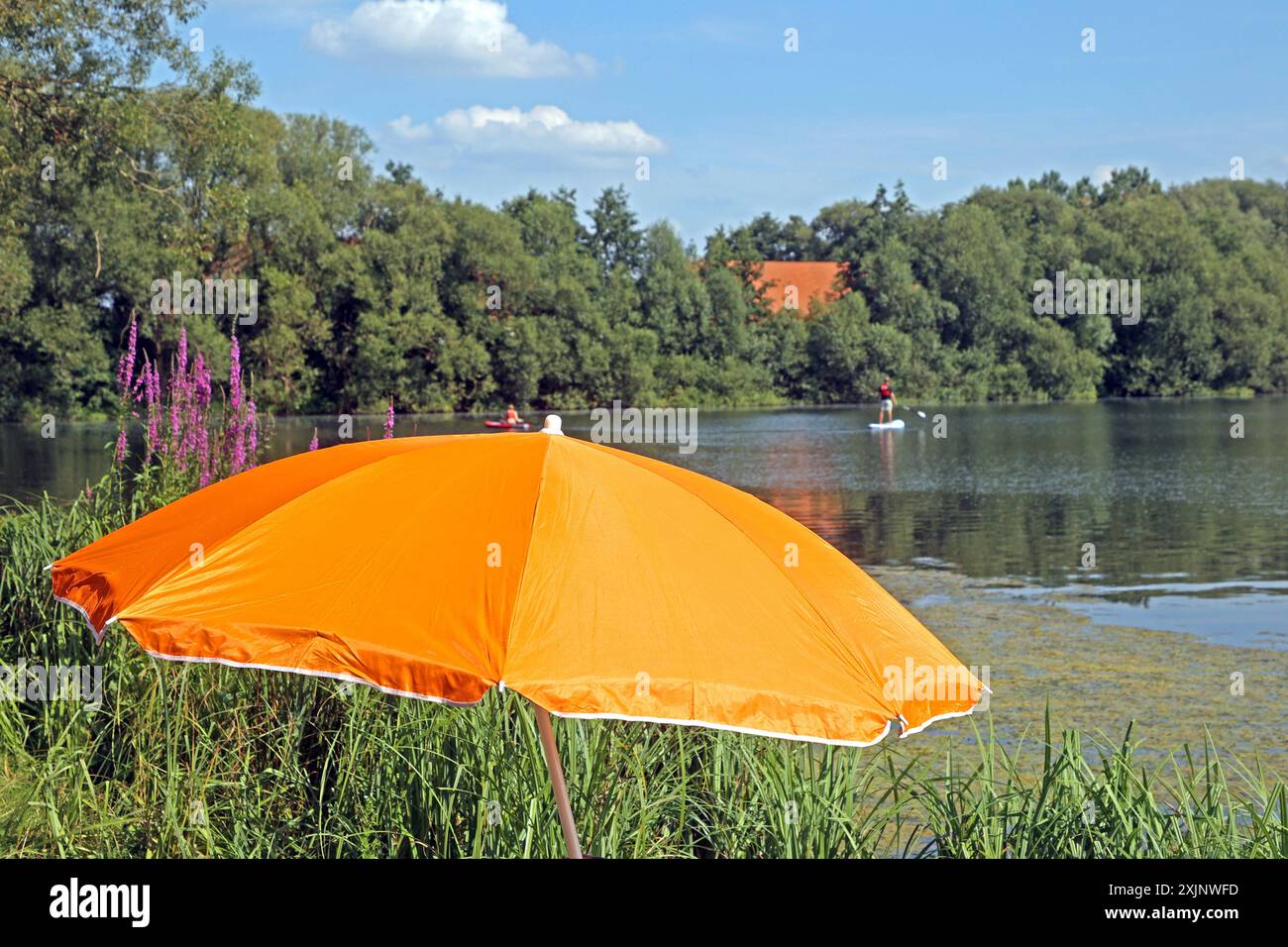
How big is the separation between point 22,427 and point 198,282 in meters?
11.0

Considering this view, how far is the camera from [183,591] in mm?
3324

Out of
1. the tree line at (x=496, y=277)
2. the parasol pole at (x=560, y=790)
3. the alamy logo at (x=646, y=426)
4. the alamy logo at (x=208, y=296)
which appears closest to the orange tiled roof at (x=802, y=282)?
the tree line at (x=496, y=277)

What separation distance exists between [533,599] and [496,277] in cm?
6622

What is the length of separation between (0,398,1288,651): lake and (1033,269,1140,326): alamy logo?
30.9m

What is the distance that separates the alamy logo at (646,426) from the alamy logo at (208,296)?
15.6m

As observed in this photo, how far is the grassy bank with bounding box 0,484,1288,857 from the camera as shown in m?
4.95

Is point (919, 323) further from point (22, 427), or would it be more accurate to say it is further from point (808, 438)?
point (22, 427)

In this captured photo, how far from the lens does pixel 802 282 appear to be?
307 feet

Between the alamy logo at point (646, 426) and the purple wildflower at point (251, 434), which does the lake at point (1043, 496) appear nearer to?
the purple wildflower at point (251, 434)

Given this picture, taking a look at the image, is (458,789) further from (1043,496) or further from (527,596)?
(1043,496)

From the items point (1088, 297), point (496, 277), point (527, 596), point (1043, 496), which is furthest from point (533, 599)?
point (1088, 297)
